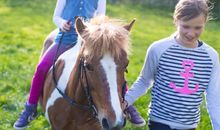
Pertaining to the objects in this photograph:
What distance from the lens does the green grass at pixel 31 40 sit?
21.7 feet

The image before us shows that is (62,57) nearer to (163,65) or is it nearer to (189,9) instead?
Result: (163,65)

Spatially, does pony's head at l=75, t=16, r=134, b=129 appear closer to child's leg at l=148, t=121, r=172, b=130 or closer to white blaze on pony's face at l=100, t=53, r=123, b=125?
white blaze on pony's face at l=100, t=53, r=123, b=125

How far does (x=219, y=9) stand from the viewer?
2223 cm

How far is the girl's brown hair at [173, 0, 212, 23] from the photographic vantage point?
3.44m

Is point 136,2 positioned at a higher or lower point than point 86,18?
lower

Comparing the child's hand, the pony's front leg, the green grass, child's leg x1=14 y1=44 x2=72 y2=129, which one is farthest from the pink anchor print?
the green grass

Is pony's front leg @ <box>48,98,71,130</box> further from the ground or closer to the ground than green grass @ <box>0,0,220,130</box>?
further from the ground

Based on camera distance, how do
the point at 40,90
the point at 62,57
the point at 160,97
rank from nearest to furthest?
the point at 160,97
the point at 62,57
the point at 40,90

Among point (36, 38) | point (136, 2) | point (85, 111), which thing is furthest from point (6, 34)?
point (136, 2)

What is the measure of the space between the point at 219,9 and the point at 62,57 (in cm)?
1886

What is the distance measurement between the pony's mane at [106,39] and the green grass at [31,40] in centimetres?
249

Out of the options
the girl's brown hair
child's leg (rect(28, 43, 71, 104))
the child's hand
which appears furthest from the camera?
child's leg (rect(28, 43, 71, 104))

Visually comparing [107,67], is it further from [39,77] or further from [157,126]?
[39,77]

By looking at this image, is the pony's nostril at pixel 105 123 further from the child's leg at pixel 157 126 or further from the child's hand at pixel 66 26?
the child's hand at pixel 66 26
